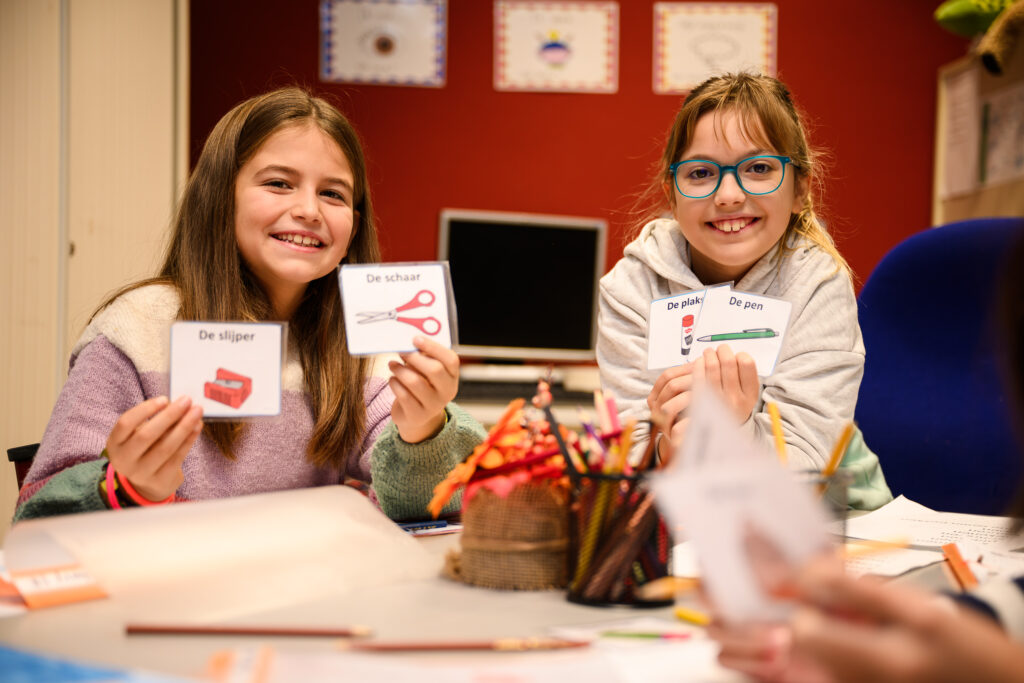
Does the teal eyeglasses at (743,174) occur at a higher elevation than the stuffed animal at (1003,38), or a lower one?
lower

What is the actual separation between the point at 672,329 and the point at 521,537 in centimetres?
46

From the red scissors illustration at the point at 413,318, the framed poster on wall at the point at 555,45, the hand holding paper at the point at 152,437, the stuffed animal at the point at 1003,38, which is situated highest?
the framed poster on wall at the point at 555,45

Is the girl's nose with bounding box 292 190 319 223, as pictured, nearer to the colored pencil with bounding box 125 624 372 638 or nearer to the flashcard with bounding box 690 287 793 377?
the flashcard with bounding box 690 287 793 377

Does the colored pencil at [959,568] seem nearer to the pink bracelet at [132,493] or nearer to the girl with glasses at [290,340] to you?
the girl with glasses at [290,340]

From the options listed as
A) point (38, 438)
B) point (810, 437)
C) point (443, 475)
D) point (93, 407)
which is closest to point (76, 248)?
point (38, 438)

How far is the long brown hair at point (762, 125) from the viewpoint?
4.99 ft

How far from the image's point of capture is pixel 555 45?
A: 3.23m

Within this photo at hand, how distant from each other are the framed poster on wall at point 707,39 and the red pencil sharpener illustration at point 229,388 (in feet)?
8.54

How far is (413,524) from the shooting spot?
1154mm

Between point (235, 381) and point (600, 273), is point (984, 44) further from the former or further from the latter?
point (235, 381)

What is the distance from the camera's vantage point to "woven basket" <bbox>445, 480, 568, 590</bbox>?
2.66 feet

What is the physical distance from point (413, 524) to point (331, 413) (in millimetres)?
258

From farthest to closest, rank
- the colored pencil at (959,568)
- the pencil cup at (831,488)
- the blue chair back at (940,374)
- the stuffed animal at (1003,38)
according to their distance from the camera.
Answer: the stuffed animal at (1003,38) < the blue chair back at (940,374) < the colored pencil at (959,568) < the pencil cup at (831,488)

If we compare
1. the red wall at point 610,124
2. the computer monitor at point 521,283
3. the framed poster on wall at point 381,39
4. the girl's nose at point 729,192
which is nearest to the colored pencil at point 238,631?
the girl's nose at point 729,192
